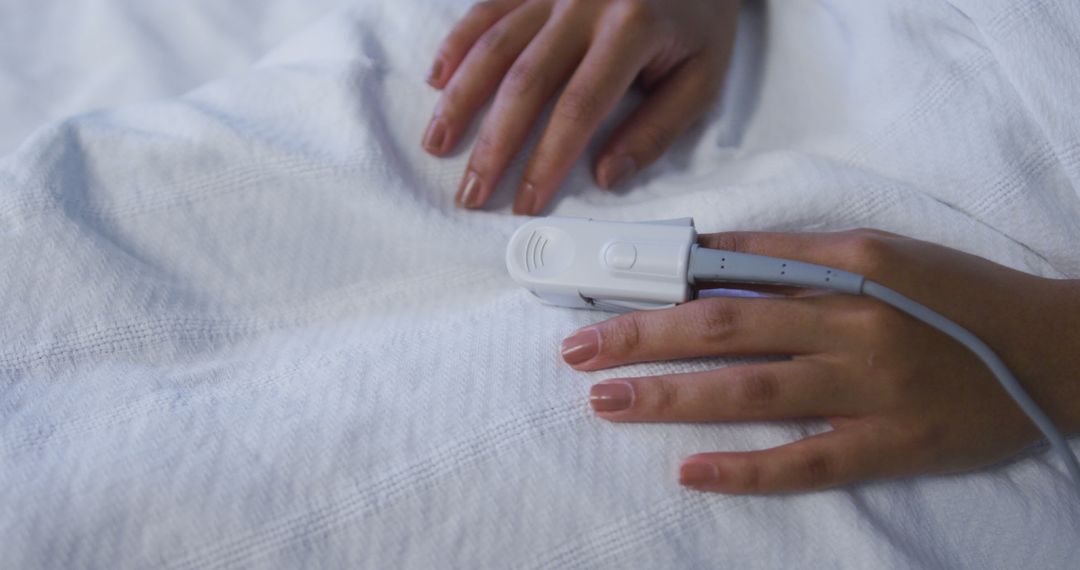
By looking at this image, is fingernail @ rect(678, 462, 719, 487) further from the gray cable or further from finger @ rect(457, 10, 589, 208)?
finger @ rect(457, 10, 589, 208)

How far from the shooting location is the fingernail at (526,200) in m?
0.74

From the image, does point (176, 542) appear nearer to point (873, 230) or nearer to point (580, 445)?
point (580, 445)

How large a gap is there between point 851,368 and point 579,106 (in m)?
0.32

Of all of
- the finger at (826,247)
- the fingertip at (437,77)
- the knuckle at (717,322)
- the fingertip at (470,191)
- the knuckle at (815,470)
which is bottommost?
the knuckle at (815,470)

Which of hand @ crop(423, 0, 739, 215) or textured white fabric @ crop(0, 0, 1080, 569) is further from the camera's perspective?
hand @ crop(423, 0, 739, 215)

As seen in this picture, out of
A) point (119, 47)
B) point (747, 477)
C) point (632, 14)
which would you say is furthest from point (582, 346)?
point (119, 47)

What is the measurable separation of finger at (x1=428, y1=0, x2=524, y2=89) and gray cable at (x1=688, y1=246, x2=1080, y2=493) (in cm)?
33

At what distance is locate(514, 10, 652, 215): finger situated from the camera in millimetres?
742

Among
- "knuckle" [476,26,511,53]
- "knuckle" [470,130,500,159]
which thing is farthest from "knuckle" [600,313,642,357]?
"knuckle" [476,26,511,53]

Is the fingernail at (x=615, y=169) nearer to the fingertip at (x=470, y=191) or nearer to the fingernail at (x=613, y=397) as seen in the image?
the fingertip at (x=470, y=191)

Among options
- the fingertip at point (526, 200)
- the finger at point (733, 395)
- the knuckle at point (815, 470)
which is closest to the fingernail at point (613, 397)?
the finger at point (733, 395)

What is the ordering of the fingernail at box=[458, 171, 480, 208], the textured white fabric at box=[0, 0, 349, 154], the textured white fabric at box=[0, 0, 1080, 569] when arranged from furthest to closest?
the textured white fabric at box=[0, 0, 349, 154] < the fingernail at box=[458, 171, 480, 208] < the textured white fabric at box=[0, 0, 1080, 569]

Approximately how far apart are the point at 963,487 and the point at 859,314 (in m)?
0.13

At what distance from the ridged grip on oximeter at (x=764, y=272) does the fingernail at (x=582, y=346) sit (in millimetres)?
74
